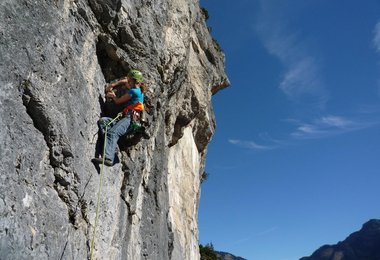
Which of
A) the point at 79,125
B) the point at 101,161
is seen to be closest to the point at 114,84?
the point at 79,125

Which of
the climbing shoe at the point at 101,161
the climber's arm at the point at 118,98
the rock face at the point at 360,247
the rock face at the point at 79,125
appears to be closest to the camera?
the rock face at the point at 79,125

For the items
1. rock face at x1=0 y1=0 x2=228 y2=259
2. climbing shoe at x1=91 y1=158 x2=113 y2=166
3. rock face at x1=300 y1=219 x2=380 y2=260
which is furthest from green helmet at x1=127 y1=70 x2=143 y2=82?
rock face at x1=300 y1=219 x2=380 y2=260

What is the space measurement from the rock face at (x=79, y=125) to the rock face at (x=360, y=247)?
18752 cm

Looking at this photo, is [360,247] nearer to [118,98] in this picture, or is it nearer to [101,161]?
[118,98]

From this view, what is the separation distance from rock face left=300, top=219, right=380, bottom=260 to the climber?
189m

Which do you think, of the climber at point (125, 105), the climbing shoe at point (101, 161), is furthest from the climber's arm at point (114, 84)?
the climbing shoe at point (101, 161)

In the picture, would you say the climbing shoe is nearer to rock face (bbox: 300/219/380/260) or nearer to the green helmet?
the green helmet

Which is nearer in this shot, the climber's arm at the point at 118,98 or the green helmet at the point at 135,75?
the climber's arm at the point at 118,98

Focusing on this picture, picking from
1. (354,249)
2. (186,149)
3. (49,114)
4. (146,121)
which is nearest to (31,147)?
(49,114)

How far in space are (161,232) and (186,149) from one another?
590 cm

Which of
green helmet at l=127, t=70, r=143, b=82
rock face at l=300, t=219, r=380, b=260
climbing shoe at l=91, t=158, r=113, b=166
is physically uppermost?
rock face at l=300, t=219, r=380, b=260

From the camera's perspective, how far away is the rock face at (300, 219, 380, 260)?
177 metres

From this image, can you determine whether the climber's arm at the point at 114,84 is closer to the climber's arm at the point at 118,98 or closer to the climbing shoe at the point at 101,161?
the climber's arm at the point at 118,98

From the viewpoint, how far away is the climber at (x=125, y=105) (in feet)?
26.0
